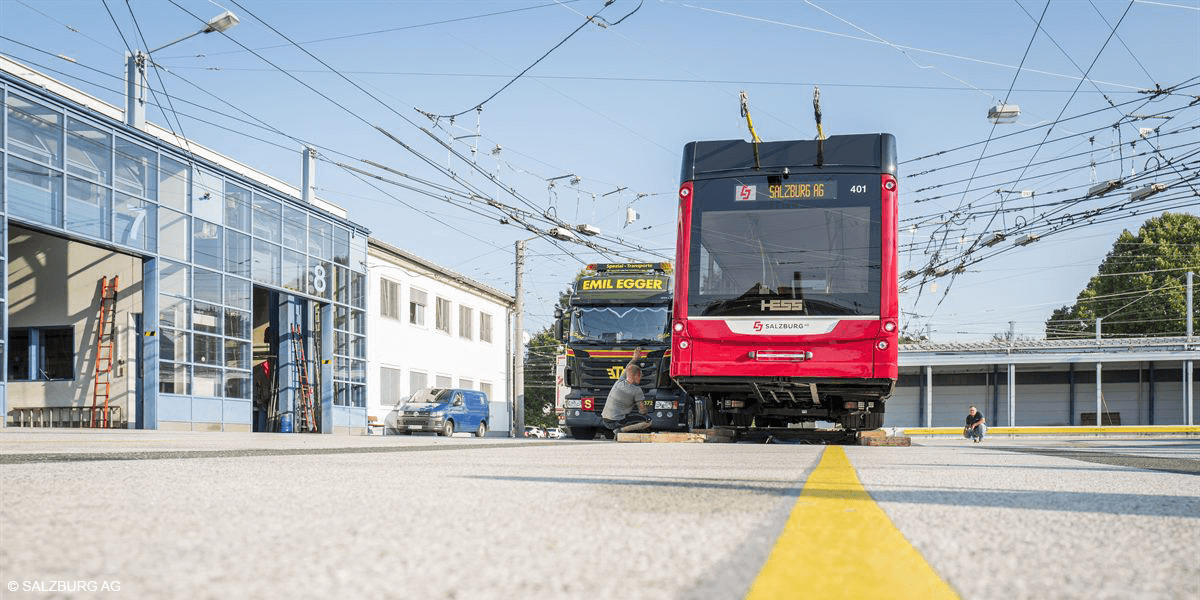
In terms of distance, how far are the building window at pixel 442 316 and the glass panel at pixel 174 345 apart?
56.5 ft

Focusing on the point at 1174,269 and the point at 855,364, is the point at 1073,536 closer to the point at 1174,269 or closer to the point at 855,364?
the point at 855,364

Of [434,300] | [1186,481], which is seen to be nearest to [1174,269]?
[434,300]

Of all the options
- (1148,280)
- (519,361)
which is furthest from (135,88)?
(1148,280)

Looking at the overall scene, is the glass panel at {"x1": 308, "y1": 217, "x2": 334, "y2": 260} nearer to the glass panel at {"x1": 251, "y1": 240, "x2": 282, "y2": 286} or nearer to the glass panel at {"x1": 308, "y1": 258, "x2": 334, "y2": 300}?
the glass panel at {"x1": 308, "y1": 258, "x2": 334, "y2": 300}

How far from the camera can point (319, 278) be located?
99.8ft

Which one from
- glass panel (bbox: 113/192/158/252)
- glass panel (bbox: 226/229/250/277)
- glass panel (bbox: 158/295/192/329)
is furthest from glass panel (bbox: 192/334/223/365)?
glass panel (bbox: 113/192/158/252)

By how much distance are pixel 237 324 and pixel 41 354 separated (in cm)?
526

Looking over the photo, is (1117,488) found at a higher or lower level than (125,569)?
lower

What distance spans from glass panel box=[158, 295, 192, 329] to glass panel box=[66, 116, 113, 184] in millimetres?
3336

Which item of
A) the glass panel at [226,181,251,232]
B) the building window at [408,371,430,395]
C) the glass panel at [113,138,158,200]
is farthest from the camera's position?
the building window at [408,371,430,395]

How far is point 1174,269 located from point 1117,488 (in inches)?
2179

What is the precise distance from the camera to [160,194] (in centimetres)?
2330

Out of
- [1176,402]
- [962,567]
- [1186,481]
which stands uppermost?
[962,567]

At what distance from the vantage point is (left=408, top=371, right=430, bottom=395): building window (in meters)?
38.4
